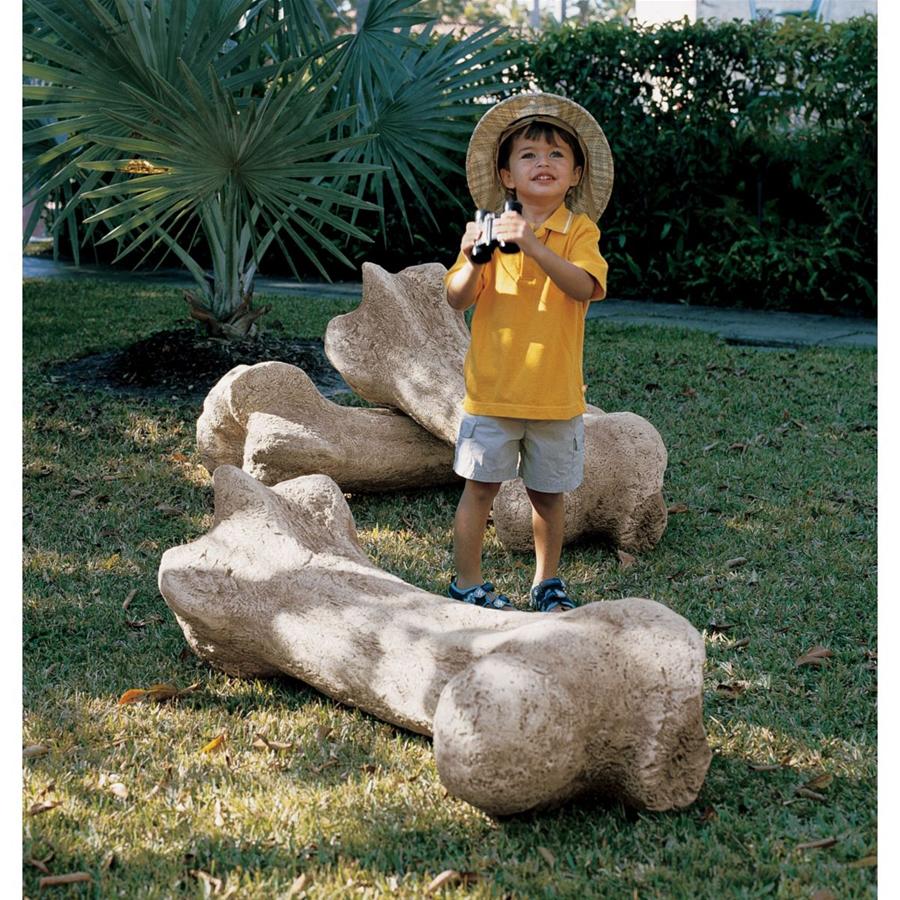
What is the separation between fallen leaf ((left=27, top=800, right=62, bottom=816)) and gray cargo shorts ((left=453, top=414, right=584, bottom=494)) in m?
1.61

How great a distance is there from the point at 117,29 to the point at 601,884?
4.46 m

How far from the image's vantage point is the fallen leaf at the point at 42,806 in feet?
8.50

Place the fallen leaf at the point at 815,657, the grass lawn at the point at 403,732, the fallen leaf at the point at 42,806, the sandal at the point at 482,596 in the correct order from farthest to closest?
the sandal at the point at 482,596
the fallen leaf at the point at 815,657
the fallen leaf at the point at 42,806
the grass lawn at the point at 403,732

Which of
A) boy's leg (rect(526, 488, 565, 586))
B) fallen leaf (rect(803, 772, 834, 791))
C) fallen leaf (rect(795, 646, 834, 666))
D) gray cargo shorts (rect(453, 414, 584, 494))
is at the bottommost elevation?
fallen leaf (rect(803, 772, 834, 791))

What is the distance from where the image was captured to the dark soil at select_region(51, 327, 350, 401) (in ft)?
22.0

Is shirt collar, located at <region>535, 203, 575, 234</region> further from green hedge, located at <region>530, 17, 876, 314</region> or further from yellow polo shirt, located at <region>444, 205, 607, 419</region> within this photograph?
green hedge, located at <region>530, 17, 876, 314</region>

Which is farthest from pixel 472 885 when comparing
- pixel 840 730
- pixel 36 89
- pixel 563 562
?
pixel 36 89

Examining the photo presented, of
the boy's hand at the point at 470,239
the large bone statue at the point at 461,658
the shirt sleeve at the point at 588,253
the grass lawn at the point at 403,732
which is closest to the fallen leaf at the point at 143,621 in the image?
the grass lawn at the point at 403,732

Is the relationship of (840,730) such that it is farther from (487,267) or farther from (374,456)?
(374,456)

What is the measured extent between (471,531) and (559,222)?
1.02 metres

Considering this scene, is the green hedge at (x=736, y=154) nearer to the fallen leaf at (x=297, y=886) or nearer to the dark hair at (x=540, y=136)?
the dark hair at (x=540, y=136)

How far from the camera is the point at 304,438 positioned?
15.2 feet

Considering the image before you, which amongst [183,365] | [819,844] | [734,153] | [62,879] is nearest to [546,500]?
[819,844]

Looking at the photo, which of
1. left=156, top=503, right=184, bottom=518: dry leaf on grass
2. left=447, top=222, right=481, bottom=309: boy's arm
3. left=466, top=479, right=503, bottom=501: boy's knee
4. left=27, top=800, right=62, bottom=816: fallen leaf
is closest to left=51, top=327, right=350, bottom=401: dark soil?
left=156, top=503, right=184, bottom=518: dry leaf on grass
